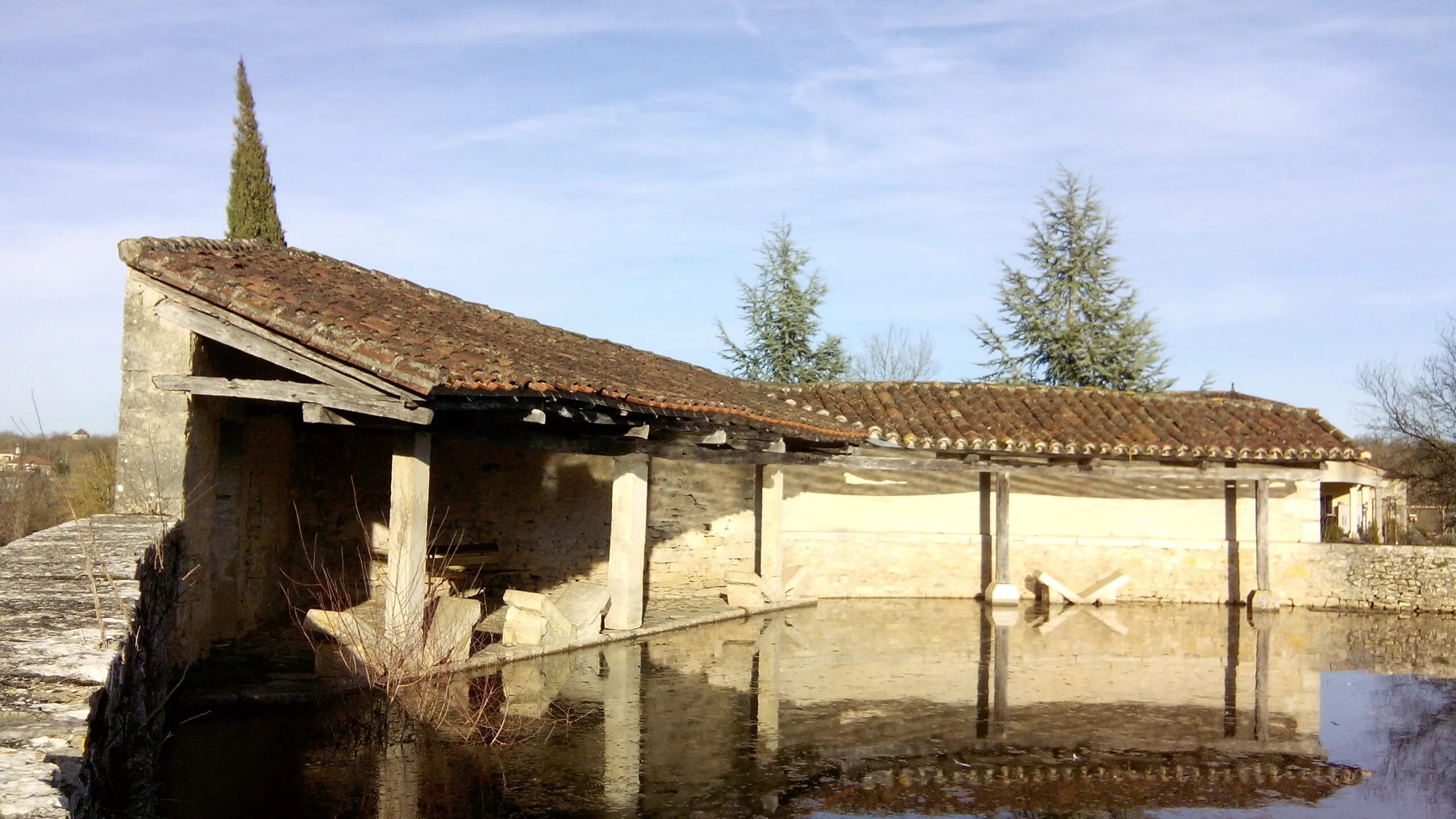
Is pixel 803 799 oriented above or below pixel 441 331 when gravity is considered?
below

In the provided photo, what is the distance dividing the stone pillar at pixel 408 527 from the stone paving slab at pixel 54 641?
1731 mm

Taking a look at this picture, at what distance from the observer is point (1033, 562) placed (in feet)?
55.9

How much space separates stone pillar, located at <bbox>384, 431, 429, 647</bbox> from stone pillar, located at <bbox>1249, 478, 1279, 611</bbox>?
1260 centimetres

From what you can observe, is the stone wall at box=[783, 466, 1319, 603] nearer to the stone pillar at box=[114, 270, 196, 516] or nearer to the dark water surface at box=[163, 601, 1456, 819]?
the dark water surface at box=[163, 601, 1456, 819]

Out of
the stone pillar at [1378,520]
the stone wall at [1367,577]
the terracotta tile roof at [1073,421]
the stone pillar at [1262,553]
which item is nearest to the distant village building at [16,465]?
the terracotta tile roof at [1073,421]

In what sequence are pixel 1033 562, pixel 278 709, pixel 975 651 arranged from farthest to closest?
1. pixel 1033 562
2. pixel 975 651
3. pixel 278 709

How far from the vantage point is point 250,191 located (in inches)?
822

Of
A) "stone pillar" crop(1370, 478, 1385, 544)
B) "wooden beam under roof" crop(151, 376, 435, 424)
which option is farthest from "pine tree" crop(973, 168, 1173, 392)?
"wooden beam under roof" crop(151, 376, 435, 424)

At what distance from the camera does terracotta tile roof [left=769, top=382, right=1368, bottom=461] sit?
1605 cm

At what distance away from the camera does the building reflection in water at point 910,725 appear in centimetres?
655

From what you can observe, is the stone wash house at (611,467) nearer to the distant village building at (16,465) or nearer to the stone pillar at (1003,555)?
the stone pillar at (1003,555)

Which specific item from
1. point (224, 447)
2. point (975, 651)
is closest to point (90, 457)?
point (224, 447)

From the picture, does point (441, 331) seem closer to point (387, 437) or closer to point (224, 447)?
point (224, 447)

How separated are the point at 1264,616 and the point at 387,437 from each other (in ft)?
39.8
